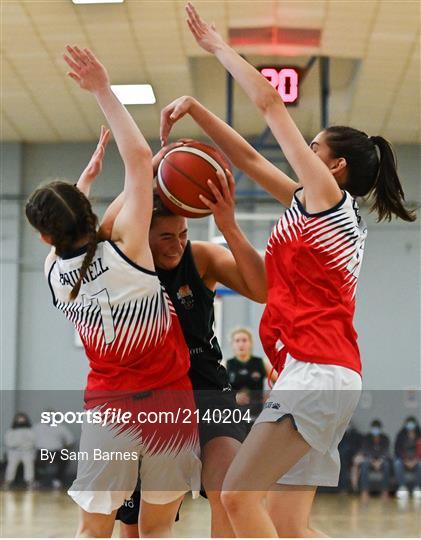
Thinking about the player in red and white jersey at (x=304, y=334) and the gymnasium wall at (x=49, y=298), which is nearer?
the player in red and white jersey at (x=304, y=334)

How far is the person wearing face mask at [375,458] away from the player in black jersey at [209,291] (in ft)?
25.9

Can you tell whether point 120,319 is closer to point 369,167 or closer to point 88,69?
point 88,69

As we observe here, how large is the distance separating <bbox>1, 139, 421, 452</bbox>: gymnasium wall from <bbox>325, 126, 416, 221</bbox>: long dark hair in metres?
9.68

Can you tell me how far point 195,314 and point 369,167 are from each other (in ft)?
2.62

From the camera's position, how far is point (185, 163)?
309 centimetres

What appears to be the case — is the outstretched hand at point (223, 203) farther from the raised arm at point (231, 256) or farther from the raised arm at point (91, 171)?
the raised arm at point (91, 171)

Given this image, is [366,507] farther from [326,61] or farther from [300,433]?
[300,433]

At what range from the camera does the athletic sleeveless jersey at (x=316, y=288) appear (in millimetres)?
2723

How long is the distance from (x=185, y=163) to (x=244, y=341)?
16.9ft

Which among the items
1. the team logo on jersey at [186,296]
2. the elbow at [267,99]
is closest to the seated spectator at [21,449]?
the team logo on jersey at [186,296]

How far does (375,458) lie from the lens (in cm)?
1112

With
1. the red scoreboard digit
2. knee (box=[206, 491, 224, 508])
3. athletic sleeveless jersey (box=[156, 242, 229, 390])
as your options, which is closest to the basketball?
athletic sleeveless jersey (box=[156, 242, 229, 390])

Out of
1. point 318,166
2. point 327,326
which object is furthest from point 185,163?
point 327,326

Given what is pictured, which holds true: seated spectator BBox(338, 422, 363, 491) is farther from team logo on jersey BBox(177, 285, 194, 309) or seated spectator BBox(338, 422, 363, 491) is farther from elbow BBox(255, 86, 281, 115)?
elbow BBox(255, 86, 281, 115)
